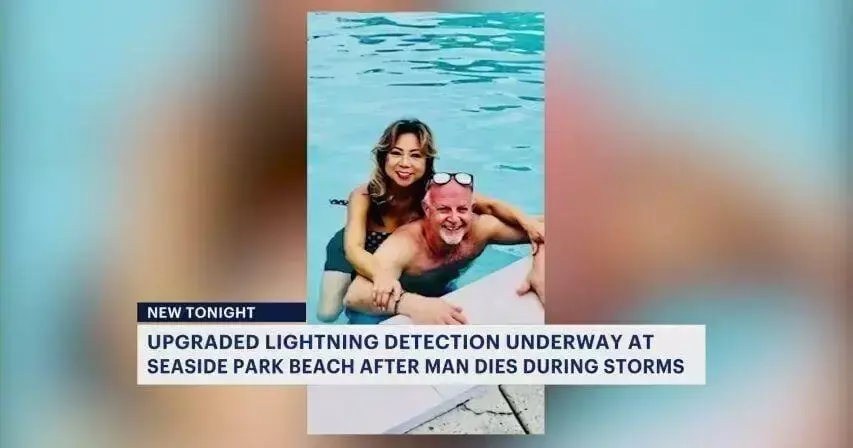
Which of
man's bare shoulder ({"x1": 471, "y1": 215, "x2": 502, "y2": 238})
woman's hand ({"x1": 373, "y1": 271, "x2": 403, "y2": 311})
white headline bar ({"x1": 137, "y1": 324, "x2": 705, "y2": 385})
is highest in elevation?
man's bare shoulder ({"x1": 471, "y1": 215, "x2": 502, "y2": 238})

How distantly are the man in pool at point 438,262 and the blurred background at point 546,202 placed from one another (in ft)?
0.27

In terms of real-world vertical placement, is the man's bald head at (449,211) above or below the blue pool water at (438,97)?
below

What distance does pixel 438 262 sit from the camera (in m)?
0.87

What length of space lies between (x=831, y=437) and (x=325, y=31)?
94 cm

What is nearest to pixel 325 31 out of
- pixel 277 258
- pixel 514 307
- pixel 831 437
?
pixel 277 258

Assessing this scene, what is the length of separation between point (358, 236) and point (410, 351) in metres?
0.18

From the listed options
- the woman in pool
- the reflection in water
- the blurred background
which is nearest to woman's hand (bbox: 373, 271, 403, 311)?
the woman in pool

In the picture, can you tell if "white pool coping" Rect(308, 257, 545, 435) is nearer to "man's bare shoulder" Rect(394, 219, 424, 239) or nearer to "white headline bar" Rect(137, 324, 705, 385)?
"white headline bar" Rect(137, 324, 705, 385)

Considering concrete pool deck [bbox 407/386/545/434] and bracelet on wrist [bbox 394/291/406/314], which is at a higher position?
bracelet on wrist [bbox 394/291/406/314]

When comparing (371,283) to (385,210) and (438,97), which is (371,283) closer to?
(385,210)

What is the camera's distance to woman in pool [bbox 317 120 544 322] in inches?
34.1

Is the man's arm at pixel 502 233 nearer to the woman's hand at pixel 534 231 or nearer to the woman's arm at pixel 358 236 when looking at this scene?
the woman's hand at pixel 534 231

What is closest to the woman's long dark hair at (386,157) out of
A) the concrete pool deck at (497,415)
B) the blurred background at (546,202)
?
the blurred background at (546,202)

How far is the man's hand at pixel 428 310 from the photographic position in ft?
2.84
